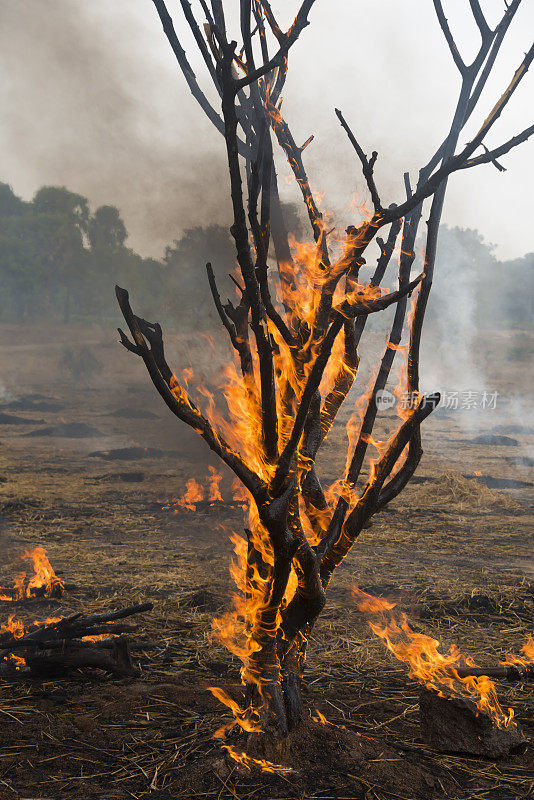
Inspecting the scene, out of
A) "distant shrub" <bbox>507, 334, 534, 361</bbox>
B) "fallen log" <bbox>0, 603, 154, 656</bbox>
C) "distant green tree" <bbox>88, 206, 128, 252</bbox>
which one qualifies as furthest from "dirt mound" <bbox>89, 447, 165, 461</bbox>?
"distant shrub" <bbox>507, 334, 534, 361</bbox>

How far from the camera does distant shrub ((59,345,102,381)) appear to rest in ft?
88.0

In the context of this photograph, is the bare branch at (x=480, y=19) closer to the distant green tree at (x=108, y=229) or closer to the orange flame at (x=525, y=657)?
the orange flame at (x=525, y=657)

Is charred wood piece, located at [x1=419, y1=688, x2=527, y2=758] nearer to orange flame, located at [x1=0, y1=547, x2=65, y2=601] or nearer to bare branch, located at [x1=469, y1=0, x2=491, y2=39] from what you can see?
bare branch, located at [x1=469, y1=0, x2=491, y2=39]

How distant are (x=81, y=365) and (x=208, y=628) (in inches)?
927

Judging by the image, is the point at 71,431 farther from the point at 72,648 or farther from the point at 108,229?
the point at 108,229

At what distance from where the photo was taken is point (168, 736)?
116 inches

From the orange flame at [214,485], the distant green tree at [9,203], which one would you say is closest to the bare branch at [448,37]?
the orange flame at [214,485]

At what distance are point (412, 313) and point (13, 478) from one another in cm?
991

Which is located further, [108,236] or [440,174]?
[108,236]

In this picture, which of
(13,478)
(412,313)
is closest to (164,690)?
(412,313)

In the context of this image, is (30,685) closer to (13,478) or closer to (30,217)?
(13,478)

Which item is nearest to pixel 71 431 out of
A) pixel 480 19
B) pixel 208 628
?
pixel 208 628

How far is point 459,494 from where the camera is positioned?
10500 millimetres

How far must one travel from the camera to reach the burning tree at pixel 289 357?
247 cm
